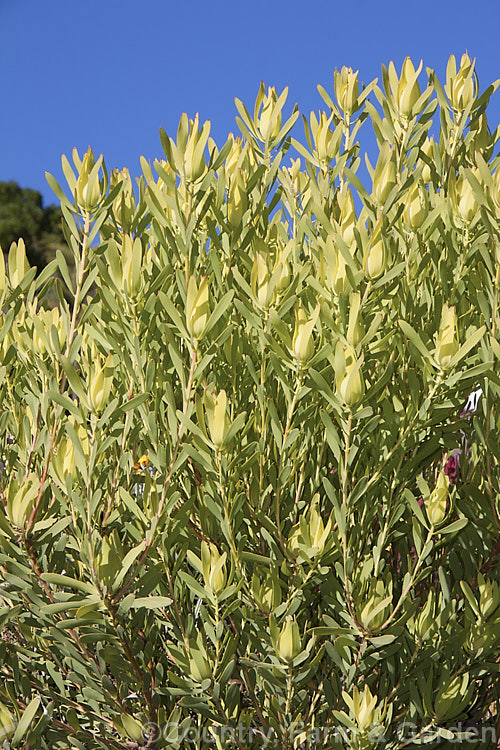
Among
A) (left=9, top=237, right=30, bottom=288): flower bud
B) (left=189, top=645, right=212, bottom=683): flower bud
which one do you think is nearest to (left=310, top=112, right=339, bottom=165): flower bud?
(left=9, top=237, right=30, bottom=288): flower bud

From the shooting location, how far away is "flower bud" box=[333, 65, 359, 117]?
2.11m

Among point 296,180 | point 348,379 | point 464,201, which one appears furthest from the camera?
point 296,180

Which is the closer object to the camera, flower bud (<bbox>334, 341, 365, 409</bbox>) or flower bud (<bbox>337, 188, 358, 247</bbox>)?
flower bud (<bbox>334, 341, 365, 409</bbox>)

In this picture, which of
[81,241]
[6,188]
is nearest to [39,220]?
[6,188]

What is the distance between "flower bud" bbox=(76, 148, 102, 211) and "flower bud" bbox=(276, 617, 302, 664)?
1140 millimetres

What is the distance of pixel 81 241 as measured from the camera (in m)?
1.81

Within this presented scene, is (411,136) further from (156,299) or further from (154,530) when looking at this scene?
(154,530)

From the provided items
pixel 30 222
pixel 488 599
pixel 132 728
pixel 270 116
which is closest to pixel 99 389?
pixel 132 728

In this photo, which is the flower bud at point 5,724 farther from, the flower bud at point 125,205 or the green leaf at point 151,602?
the flower bud at point 125,205

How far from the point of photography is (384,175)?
1694 mm

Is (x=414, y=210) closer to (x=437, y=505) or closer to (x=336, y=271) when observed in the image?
(x=336, y=271)

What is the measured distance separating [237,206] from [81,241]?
0.42 m

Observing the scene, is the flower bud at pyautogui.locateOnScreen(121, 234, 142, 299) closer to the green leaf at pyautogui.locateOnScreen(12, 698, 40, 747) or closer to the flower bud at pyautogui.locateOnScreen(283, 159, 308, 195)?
the flower bud at pyautogui.locateOnScreen(283, 159, 308, 195)

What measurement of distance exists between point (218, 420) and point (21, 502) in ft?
1.75
